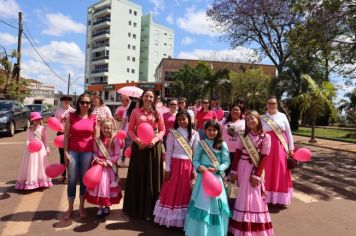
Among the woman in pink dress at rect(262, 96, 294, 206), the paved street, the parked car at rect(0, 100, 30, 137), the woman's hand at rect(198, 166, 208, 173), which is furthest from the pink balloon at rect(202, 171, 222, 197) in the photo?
the parked car at rect(0, 100, 30, 137)

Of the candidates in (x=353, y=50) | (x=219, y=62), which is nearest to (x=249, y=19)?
(x=353, y=50)

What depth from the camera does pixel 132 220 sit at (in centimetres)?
541

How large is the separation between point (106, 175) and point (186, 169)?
4.32ft

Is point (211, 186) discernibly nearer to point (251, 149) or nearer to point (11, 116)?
point (251, 149)

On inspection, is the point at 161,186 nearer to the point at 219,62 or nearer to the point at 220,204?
the point at 220,204

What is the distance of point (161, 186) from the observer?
5383 mm

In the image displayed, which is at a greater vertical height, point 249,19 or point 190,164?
point 249,19

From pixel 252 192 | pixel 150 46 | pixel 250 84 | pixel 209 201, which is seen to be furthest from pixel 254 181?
pixel 150 46

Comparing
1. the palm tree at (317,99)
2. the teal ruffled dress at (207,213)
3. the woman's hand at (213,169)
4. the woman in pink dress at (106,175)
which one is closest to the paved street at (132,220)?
the woman in pink dress at (106,175)

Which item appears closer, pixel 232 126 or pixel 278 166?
pixel 278 166

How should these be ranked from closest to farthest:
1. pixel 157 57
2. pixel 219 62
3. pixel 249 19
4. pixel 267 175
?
pixel 267 175 → pixel 249 19 → pixel 219 62 → pixel 157 57

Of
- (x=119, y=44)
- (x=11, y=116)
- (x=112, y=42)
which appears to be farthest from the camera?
(x=119, y=44)

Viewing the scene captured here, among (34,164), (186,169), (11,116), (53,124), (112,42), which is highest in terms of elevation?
(112,42)

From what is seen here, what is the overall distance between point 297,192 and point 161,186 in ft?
12.1
